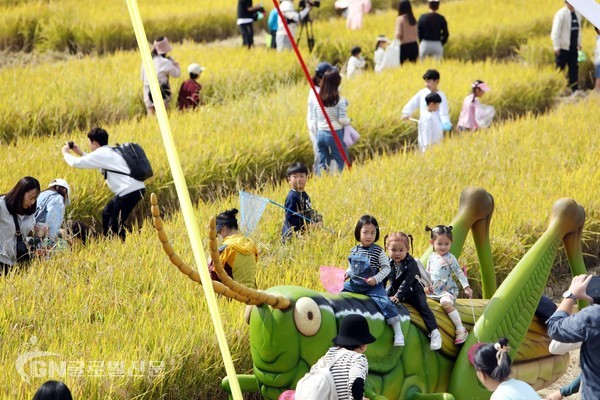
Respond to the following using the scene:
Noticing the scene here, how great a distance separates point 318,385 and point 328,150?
6.04 m

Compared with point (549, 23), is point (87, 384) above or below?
above

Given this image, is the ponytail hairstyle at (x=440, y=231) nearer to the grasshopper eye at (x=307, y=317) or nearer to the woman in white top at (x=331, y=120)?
the grasshopper eye at (x=307, y=317)

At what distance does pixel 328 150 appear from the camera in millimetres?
10797

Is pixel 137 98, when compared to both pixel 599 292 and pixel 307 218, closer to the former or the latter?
pixel 307 218

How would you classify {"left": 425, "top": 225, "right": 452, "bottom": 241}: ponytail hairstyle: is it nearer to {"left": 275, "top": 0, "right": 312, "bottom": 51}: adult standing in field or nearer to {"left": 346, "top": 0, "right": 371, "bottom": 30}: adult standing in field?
{"left": 275, "top": 0, "right": 312, "bottom": 51}: adult standing in field

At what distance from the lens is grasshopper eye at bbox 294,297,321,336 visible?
5.36 meters

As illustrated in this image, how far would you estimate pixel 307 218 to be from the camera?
820 centimetres

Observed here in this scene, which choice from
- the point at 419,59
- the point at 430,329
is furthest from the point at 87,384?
the point at 419,59

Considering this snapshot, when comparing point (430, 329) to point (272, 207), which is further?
point (272, 207)

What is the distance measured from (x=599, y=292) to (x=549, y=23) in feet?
47.5

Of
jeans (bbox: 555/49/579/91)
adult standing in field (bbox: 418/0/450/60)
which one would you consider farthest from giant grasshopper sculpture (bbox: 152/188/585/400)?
jeans (bbox: 555/49/579/91)

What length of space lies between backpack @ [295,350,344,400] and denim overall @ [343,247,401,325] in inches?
34.1

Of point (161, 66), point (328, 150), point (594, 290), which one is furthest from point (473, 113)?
point (594, 290)

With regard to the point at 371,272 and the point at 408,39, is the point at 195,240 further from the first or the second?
the point at 408,39
